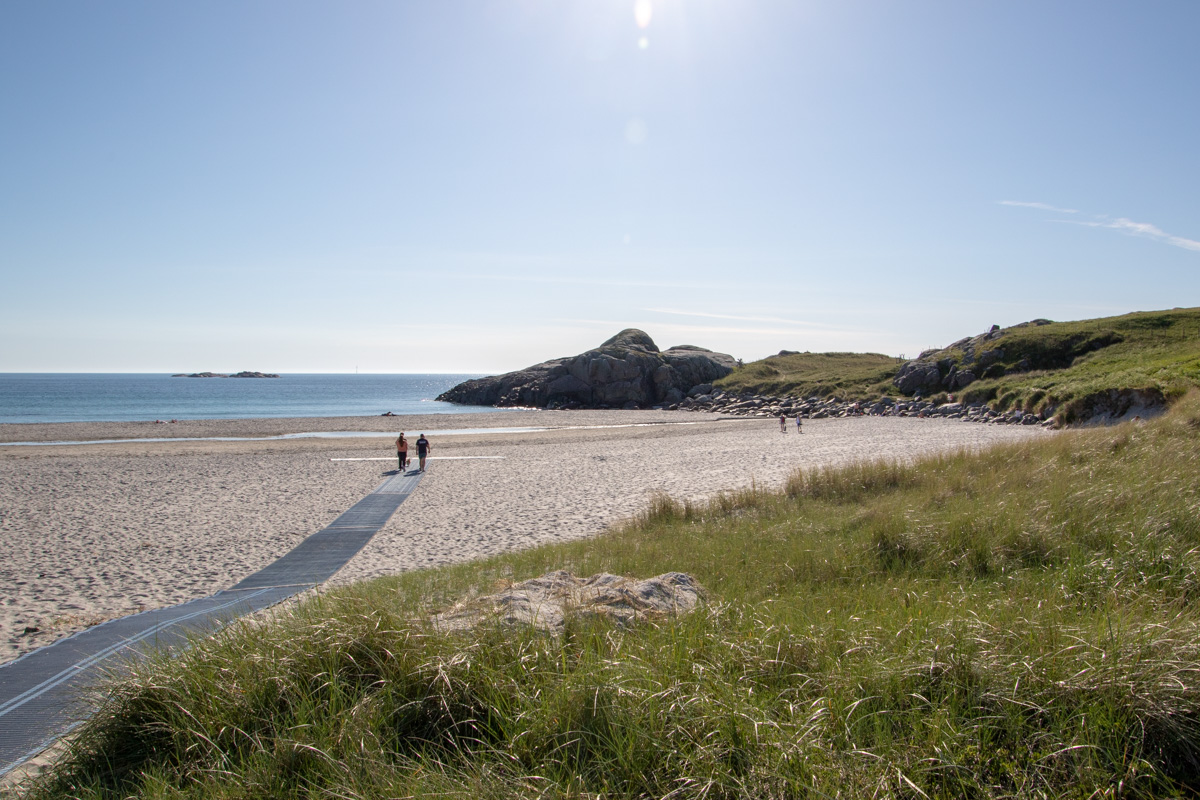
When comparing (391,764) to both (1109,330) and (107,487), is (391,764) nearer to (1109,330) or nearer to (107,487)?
(107,487)

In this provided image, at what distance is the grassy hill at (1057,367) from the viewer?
30.0 m

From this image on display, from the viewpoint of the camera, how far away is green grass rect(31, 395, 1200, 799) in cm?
289

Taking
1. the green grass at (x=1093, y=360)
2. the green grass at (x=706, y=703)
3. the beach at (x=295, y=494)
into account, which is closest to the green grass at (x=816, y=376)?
the green grass at (x=1093, y=360)

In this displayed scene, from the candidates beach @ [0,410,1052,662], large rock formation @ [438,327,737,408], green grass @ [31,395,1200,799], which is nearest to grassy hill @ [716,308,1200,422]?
beach @ [0,410,1052,662]

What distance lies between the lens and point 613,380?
77.2 meters

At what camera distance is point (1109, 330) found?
163 ft

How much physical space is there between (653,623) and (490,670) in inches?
49.5

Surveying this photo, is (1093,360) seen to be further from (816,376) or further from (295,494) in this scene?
(295,494)

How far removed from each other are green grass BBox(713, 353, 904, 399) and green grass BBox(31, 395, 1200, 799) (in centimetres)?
5522

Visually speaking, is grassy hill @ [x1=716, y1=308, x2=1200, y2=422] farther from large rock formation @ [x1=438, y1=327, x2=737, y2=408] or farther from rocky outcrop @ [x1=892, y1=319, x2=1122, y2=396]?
large rock formation @ [x1=438, y1=327, x2=737, y2=408]

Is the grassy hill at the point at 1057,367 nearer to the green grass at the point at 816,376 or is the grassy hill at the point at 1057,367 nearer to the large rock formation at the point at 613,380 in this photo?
the green grass at the point at 816,376

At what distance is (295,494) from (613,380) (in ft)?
195

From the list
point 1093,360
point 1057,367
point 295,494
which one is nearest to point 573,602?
point 295,494

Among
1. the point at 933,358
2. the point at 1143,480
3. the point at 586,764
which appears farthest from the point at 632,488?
the point at 933,358
